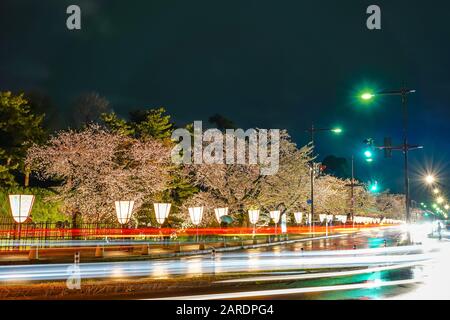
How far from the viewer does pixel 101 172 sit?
3200 centimetres

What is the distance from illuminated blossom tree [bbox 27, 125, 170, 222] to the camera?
101 feet

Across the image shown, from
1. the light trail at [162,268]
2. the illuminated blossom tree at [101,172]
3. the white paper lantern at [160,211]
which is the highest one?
the illuminated blossom tree at [101,172]

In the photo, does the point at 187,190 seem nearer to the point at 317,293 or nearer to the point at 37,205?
the point at 37,205

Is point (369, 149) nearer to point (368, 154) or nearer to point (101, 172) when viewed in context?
point (368, 154)

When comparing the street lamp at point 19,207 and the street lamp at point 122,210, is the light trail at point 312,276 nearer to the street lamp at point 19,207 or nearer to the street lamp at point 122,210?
the street lamp at point 19,207

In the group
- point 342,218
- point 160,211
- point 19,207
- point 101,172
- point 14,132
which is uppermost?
point 14,132

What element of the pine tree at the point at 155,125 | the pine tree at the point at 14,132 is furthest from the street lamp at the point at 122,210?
the pine tree at the point at 155,125

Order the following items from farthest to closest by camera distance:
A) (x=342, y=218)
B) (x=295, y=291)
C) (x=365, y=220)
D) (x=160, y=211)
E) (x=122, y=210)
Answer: (x=365, y=220) < (x=342, y=218) < (x=160, y=211) < (x=122, y=210) < (x=295, y=291)

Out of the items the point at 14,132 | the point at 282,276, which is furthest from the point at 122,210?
the point at 14,132

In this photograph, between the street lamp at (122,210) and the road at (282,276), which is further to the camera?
the street lamp at (122,210)

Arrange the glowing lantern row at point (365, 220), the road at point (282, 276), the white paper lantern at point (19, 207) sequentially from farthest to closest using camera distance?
the glowing lantern row at point (365, 220) < the white paper lantern at point (19, 207) < the road at point (282, 276)

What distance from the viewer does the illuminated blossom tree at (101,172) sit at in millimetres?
30844

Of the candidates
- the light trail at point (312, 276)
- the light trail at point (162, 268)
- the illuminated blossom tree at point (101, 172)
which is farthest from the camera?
the illuminated blossom tree at point (101, 172)
